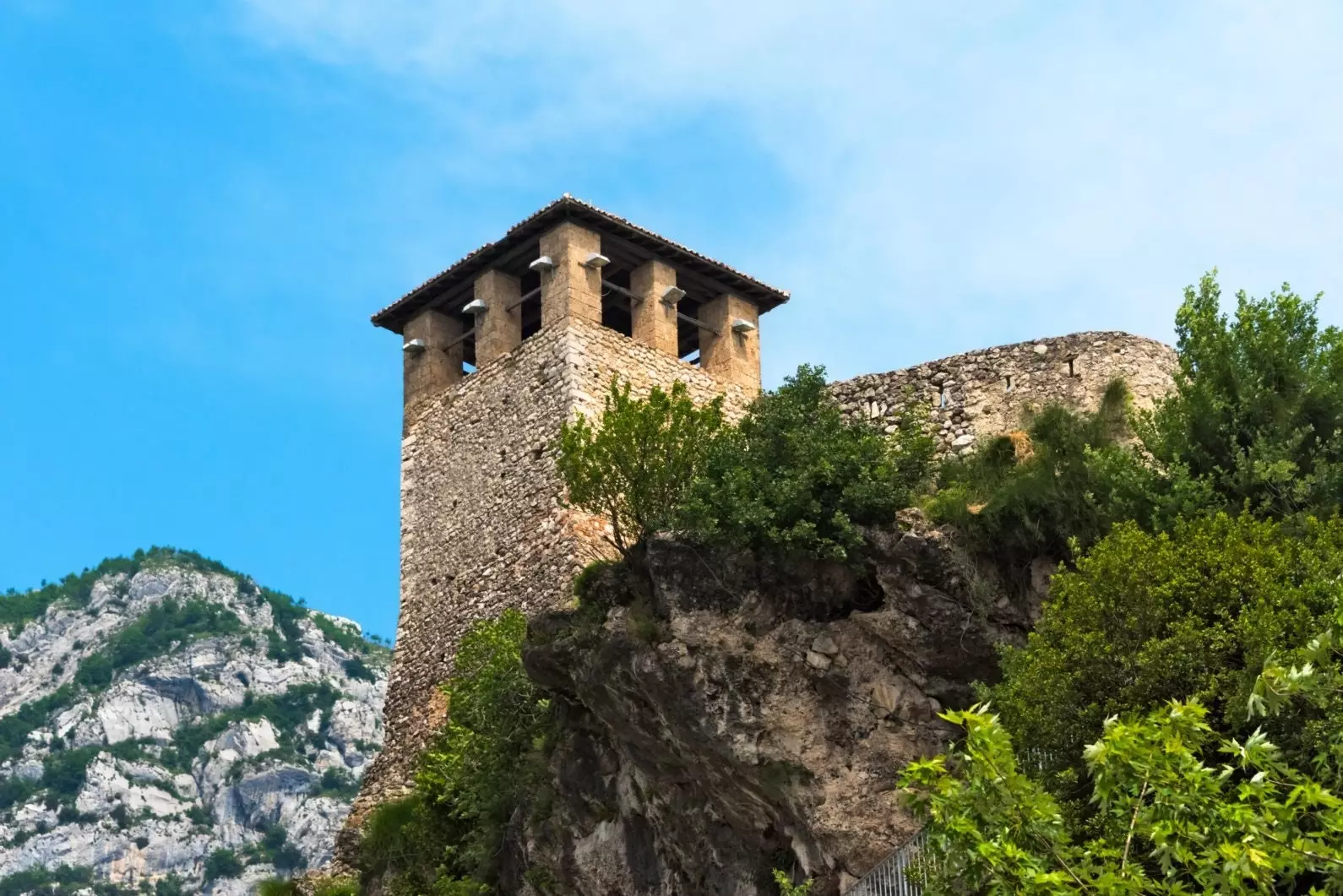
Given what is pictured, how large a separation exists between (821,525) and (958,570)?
1.69 m

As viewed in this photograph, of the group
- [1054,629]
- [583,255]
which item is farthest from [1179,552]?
[583,255]

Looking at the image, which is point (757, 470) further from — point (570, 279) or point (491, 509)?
point (570, 279)

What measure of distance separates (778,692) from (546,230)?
13.7 meters

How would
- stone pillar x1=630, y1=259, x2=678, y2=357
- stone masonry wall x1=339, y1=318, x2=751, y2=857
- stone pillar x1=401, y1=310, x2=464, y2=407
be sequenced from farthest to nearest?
1. stone pillar x1=401, y1=310, x2=464, y2=407
2. stone pillar x1=630, y1=259, x2=678, y2=357
3. stone masonry wall x1=339, y1=318, x2=751, y2=857

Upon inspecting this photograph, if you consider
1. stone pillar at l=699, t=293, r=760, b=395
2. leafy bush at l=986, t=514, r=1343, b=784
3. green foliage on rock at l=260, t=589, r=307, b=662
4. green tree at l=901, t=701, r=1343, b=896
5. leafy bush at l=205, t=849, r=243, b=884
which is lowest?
green tree at l=901, t=701, r=1343, b=896

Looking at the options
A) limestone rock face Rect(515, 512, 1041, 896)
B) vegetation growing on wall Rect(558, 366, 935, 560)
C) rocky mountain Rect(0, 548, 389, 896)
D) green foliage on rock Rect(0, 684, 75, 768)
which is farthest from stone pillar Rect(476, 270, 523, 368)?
green foliage on rock Rect(0, 684, 75, 768)

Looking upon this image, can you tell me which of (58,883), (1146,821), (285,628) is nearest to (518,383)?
(1146,821)

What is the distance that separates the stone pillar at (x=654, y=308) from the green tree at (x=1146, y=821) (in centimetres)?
1773

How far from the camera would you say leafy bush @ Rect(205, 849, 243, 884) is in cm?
8412

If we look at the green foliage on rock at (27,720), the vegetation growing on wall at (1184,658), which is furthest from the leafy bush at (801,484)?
the green foliage on rock at (27,720)

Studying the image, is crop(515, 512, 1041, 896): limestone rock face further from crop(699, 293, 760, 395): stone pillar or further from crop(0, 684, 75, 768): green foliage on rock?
crop(0, 684, 75, 768): green foliage on rock

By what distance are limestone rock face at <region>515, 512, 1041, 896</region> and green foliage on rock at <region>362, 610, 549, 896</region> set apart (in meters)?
3.05

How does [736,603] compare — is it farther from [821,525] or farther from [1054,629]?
[1054,629]

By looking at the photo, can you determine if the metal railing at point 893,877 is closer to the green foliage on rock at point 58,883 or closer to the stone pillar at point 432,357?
the stone pillar at point 432,357
